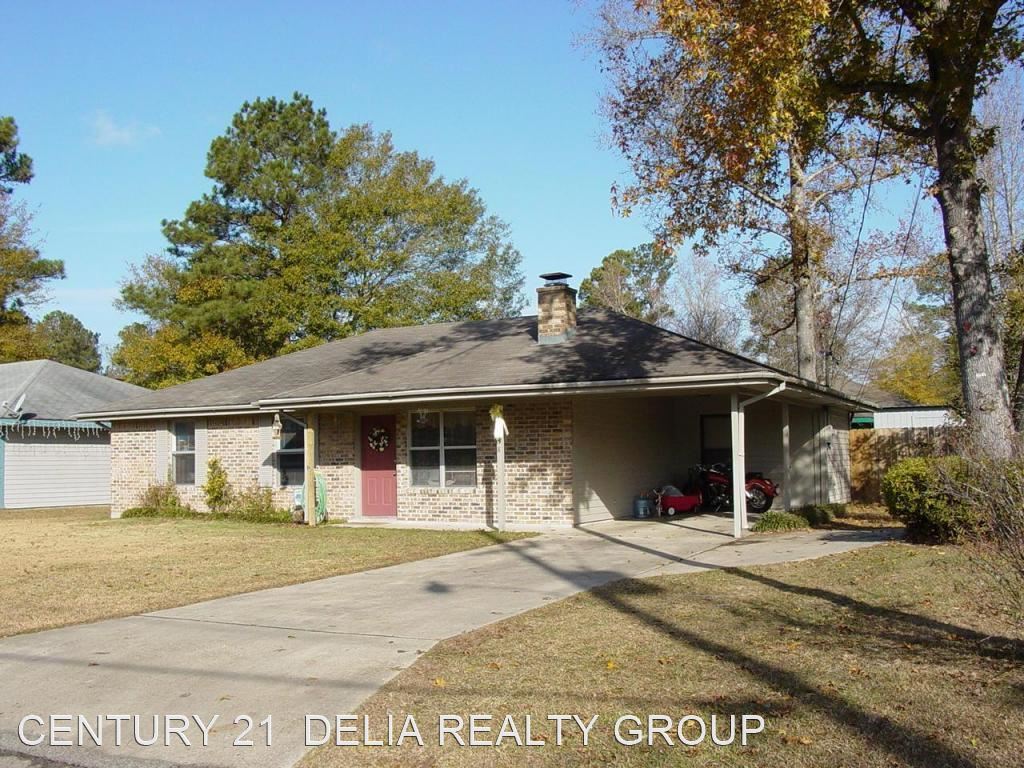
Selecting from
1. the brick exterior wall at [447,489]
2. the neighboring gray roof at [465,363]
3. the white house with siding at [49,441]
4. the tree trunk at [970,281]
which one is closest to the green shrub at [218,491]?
the brick exterior wall at [447,489]

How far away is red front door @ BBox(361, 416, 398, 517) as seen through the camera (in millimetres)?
18359

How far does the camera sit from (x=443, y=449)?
17.7m

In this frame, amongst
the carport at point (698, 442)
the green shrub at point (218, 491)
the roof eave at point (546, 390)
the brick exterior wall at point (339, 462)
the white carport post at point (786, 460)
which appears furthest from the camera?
the green shrub at point (218, 491)

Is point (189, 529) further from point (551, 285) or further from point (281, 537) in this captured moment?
point (551, 285)

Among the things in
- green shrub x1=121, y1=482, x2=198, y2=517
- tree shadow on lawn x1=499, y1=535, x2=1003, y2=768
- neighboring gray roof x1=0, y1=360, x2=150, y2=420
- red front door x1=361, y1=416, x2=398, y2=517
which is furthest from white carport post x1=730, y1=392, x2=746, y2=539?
neighboring gray roof x1=0, y1=360, x2=150, y2=420

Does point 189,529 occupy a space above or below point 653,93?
below

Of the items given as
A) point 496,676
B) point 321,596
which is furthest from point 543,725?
point 321,596

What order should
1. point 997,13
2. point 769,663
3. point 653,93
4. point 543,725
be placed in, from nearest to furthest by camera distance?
point 543,725 < point 769,663 < point 997,13 < point 653,93

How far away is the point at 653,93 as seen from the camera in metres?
14.6

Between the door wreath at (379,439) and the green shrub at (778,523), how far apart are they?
7325mm

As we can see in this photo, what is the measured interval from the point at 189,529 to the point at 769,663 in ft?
45.6

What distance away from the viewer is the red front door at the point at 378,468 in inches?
723

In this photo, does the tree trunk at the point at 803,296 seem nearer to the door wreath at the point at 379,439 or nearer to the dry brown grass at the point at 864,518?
the dry brown grass at the point at 864,518

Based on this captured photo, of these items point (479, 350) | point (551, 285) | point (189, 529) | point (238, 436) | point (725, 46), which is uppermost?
point (725, 46)
